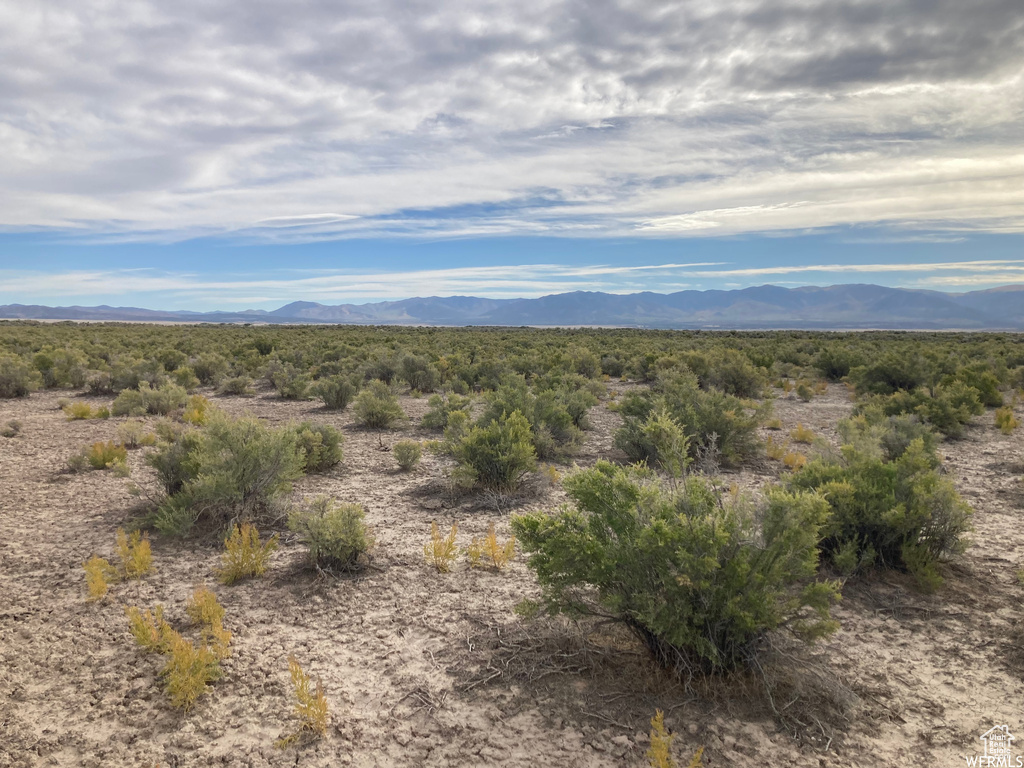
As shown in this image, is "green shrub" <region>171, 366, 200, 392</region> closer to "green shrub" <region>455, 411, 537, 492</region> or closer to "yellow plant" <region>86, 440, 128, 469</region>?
"yellow plant" <region>86, 440, 128, 469</region>

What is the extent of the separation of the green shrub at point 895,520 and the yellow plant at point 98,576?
6.32 meters

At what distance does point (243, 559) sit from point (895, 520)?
20.6 ft

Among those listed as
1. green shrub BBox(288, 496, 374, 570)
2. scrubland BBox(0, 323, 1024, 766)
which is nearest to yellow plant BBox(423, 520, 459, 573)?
scrubland BBox(0, 323, 1024, 766)

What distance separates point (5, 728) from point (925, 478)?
25.3 ft

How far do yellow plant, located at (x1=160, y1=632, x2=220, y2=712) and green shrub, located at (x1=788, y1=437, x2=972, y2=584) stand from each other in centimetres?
512

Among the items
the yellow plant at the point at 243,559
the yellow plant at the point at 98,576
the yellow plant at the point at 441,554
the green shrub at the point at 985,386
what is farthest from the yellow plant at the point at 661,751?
the green shrub at the point at 985,386

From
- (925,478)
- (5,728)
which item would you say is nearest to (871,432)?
(925,478)

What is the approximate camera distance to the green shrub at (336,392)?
16594mm

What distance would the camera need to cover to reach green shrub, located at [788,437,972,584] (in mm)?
6043

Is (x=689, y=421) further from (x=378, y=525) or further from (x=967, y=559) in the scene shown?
(x=378, y=525)

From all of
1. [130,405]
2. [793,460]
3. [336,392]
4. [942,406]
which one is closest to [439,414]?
[336,392]

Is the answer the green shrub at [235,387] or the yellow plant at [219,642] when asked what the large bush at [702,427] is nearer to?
the yellow plant at [219,642]

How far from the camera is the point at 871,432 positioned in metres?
9.49

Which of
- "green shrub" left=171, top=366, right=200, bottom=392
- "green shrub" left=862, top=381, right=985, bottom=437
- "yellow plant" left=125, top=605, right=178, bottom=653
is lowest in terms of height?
"yellow plant" left=125, top=605, right=178, bottom=653
